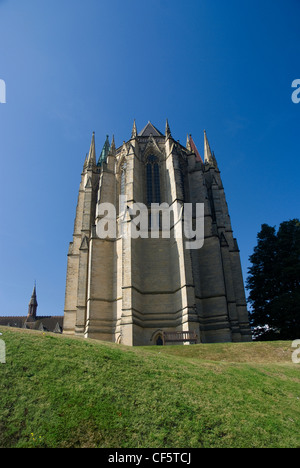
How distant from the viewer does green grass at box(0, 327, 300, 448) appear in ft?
22.4

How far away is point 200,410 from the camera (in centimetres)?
821

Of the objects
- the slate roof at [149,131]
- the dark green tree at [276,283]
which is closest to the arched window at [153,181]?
the slate roof at [149,131]

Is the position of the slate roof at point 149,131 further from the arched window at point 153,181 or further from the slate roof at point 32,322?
the slate roof at point 32,322

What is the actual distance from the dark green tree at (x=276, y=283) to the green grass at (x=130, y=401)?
15007 mm

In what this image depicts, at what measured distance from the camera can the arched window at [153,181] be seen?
2934cm

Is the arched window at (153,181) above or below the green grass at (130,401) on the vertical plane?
above

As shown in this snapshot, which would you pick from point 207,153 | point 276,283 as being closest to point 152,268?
point 276,283

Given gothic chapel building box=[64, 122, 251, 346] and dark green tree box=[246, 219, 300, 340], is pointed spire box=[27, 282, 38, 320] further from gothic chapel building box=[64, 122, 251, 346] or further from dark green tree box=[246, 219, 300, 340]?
dark green tree box=[246, 219, 300, 340]

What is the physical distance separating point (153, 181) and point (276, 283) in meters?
14.8

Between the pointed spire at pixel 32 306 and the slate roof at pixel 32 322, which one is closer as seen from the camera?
the slate roof at pixel 32 322

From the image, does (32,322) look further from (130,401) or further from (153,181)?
(130,401)

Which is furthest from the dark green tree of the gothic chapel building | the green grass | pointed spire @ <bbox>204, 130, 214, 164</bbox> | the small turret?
the small turret

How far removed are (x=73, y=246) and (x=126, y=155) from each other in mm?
10142
